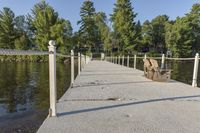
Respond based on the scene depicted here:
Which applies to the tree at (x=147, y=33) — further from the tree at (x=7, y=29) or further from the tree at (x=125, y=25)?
the tree at (x=7, y=29)

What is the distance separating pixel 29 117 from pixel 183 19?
5422cm

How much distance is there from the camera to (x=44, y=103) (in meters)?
8.73

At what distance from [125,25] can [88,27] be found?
12.4m

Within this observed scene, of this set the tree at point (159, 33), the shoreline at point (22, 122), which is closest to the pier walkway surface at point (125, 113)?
the shoreline at point (22, 122)

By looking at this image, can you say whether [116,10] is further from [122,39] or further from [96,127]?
[96,127]

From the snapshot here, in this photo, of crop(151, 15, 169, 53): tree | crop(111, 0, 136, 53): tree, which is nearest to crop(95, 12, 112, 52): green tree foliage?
crop(111, 0, 136, 53): tree

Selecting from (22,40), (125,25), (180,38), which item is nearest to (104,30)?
(125,25)

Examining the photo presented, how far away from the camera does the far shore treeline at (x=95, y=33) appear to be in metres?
53.7

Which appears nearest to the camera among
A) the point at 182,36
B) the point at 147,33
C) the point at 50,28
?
the point at 50,28

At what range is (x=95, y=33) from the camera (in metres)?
64.1

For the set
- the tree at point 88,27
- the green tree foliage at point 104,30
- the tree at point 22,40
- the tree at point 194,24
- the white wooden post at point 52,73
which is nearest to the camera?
the white wooden post at point 52,73

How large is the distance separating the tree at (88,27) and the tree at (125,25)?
26.3ft

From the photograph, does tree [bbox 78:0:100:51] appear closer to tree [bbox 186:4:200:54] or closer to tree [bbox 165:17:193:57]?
tree [bbox 165:17:193:57]

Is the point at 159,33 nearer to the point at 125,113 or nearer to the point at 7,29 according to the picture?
the point at 7,29
